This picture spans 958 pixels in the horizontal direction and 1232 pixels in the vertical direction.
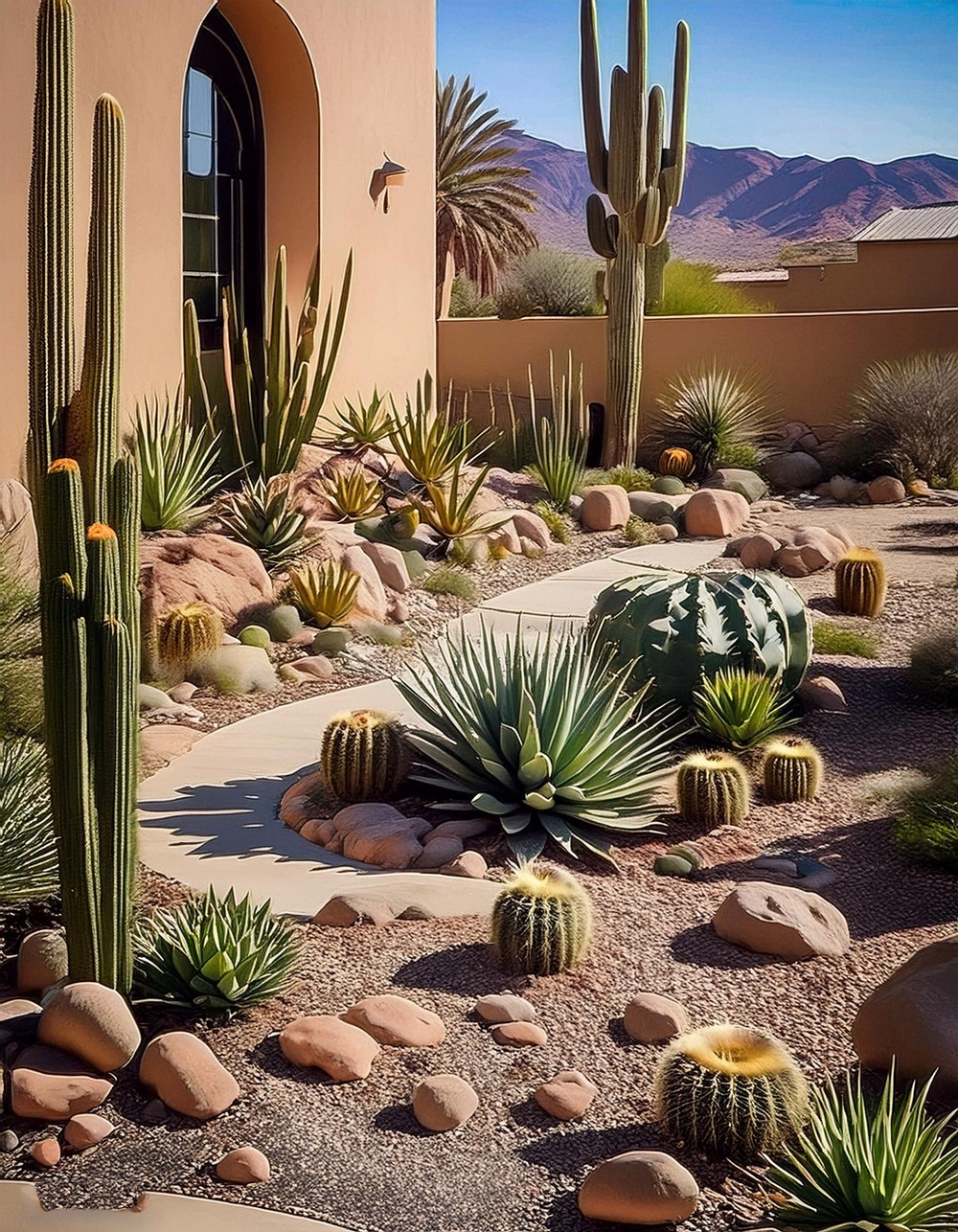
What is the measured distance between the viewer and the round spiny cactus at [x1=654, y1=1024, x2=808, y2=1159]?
3.41 meters

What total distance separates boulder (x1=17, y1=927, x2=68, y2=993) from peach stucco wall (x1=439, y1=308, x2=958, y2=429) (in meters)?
15.7

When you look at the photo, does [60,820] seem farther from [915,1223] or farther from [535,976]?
[915,1223]

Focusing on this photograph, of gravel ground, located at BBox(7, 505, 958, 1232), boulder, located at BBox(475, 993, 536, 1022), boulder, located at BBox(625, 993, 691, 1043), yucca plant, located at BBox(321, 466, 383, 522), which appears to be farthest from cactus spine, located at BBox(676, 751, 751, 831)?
yucca plant, located at BBox(321, 466, 383, 522)

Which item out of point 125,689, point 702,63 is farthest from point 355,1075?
point 702,63

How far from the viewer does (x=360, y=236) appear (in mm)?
13688

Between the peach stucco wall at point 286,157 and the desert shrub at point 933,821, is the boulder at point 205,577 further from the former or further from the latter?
the desert shrub at point 933,821

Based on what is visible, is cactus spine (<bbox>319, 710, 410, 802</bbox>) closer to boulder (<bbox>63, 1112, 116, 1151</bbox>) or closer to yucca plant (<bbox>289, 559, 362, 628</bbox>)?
boulder (<bbox>63, 1112, 116, 1151</bbox>)

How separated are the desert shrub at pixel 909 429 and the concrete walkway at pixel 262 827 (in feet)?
34.6

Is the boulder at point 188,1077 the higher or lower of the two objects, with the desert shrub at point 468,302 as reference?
lower

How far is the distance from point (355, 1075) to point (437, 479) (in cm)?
877

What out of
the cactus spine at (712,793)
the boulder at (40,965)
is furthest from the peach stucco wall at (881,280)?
the boulder at (40,965)

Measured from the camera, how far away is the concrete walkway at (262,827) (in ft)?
16.4

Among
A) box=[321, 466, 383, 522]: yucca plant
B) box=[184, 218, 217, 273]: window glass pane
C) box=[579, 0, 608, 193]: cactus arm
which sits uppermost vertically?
box=[579, 0, 608, 193]: cactus arm

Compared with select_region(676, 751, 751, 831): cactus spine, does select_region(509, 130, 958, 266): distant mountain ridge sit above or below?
above
